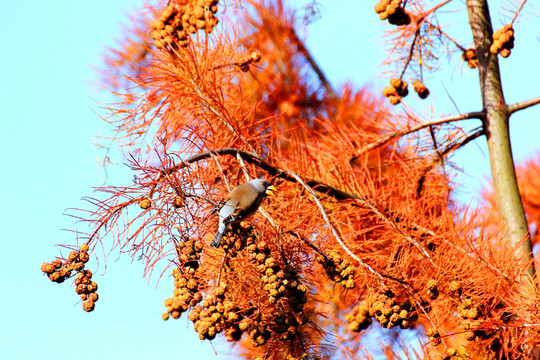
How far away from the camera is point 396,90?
263 centimetres

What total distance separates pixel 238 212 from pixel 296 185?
583mm

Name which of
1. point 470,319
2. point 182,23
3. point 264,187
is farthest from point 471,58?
point 264,187

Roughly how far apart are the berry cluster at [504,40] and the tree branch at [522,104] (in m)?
0.19

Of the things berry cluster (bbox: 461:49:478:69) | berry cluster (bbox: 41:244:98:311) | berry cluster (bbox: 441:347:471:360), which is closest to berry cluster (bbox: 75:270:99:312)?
berry cluster (bbox: 41:244:98:311)

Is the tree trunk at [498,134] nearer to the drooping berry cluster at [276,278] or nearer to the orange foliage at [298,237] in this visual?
the orange foliage at [298,237]

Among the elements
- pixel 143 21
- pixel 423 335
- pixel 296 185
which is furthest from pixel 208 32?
pixel 423 335

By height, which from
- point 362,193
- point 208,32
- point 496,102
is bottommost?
point 362,193

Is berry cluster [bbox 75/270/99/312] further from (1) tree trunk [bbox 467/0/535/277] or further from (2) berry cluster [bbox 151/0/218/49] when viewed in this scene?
(1) tree trunk [bbox 467/0/535/277]

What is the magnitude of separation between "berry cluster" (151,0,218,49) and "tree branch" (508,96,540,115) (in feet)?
3.55

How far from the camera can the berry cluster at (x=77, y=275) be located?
146cm

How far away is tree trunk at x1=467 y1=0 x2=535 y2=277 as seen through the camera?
8.00 feet

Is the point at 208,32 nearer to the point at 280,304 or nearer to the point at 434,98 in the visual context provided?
the point at 434,98

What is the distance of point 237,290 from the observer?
73.9 inches

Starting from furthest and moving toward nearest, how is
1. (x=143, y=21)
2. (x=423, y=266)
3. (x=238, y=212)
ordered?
(x=143, y=21) → (x=423, y=266) → (x=238, y=212)
